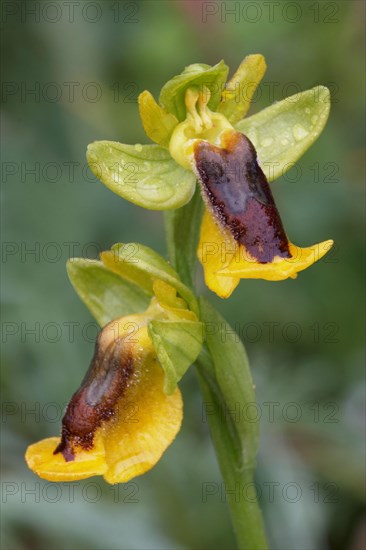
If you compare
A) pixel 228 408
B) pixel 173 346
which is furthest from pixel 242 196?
pixel 228 408

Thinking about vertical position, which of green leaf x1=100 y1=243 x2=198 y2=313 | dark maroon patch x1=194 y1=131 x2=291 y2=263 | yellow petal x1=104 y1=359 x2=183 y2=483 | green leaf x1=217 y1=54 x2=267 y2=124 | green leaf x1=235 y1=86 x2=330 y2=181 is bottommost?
yellow petal x1=104 y1=359 x2=183 y2=483

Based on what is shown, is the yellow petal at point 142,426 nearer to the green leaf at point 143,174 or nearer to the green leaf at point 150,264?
the green leaf at point 150,264

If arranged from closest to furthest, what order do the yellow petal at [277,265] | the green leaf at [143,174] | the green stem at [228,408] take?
the yellow petal at [277,265]
the green leaf at [143,174]
the green stem at [228,408]

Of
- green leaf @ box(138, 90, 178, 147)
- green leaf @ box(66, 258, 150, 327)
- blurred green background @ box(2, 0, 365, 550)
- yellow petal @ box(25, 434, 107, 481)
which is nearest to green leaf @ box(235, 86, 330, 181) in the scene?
green leaf @ box(138, 90, 178, 147)

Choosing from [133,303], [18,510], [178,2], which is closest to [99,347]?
[133,303]

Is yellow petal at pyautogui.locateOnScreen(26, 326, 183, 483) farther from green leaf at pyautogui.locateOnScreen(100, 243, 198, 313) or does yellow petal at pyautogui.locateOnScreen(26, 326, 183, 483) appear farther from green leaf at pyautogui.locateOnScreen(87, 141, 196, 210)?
green leaf at pyautogui.locateOnScreen(87, 141, 196, 210)

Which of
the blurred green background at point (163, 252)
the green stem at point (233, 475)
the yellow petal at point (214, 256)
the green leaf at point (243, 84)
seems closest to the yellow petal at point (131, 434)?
the green stem at point (233, 475)
